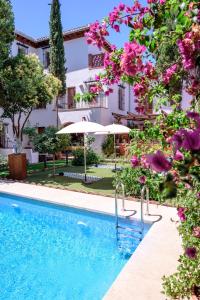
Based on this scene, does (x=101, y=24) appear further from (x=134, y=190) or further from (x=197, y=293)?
(x=134, y=190)

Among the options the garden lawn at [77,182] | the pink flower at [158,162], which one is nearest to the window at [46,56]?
the garden lawn at [77,182]

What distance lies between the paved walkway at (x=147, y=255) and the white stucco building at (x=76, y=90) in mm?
15637

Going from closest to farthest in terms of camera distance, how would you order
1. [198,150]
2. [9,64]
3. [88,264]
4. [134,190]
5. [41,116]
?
1. [198,150]
2. [88,264]
3. [134,190]
4. [9,64]
5. [41,116]

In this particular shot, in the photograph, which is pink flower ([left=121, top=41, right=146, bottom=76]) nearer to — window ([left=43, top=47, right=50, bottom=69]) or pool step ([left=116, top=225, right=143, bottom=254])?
pool step ([left=116, top=225, right=143, bottom=254])

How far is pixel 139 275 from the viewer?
474 cm

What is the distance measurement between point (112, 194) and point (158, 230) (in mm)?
4347

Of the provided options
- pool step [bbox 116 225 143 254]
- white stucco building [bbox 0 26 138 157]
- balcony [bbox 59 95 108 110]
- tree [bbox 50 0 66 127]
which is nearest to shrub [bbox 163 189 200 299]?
pool step [bbox 116 225 143 254]

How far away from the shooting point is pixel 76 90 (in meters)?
27.7

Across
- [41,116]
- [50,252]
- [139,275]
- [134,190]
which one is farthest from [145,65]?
[41,116]

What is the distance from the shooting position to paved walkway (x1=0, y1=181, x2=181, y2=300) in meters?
4.23

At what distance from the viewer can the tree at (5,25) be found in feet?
49.8

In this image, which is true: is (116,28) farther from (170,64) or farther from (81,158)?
(81,158)

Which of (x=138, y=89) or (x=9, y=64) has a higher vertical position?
(x=9, y=64)

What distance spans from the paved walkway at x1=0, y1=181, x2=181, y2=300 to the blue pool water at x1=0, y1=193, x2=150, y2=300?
0.49 m
